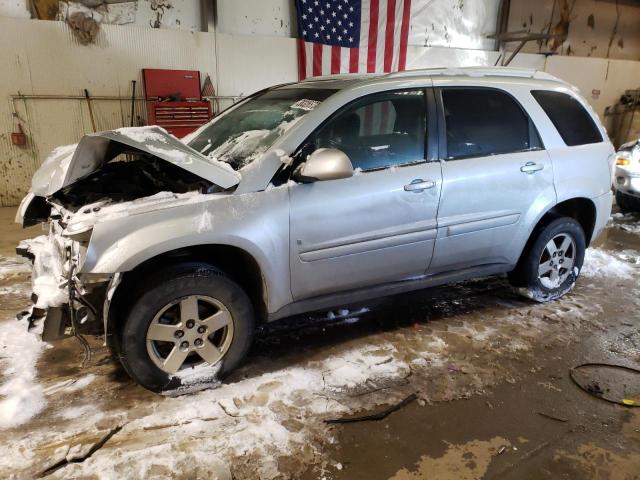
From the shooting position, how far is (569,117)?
362cm

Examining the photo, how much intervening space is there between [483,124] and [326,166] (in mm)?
1398

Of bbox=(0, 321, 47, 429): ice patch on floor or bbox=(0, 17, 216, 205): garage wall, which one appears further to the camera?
bbox=(0, 17, 216, 205): garage wall

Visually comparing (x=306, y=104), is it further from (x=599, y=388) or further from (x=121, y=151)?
(x=599, y=388)

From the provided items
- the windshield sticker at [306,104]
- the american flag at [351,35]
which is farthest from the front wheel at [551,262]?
the american flag at [351,35]

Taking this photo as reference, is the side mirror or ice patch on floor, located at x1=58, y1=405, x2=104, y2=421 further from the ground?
the side mirror

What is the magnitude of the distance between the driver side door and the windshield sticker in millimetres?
157

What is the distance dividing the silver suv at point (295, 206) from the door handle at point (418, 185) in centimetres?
1

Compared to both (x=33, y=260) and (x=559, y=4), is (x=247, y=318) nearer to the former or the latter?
(x=33, y=260)

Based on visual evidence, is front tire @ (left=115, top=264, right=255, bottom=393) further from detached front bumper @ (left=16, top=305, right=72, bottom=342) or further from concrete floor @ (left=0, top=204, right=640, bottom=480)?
detached front bumper @ (left=16, top=305, right=72, bottom=342)

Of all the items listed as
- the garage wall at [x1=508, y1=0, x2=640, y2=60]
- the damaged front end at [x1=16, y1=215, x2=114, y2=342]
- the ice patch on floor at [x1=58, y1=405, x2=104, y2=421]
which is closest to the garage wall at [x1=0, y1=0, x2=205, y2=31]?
the damaged front end at [x1=16, y1=215, x2=114, y2=342]

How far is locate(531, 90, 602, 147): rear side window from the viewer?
3.52m

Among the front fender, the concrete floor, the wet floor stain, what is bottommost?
the wet floor stain

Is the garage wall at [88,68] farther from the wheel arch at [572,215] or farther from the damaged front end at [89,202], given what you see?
the wheel arch at [572,215]

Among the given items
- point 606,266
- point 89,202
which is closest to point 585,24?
point 606,266
